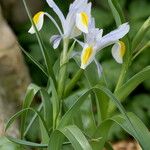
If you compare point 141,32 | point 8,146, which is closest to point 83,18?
point 141,32

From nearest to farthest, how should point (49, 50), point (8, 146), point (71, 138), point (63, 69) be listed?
point (71, 138) < point (63, 69) < point (8, 146) < point (49, 50)

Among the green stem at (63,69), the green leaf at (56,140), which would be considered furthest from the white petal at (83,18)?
the green leaf at (56,140)

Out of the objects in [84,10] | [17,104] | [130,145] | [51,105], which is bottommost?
[130,145]

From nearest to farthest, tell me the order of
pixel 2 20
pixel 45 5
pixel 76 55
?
pixel 76 55, pixel 2 20, pixel 45 5

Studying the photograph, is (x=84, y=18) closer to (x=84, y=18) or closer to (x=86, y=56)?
(x=84, y=18)

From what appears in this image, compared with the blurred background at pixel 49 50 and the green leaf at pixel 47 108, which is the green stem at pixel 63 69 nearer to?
the green leaf at pixel 47 108

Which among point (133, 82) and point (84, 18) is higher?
point (84, 18)

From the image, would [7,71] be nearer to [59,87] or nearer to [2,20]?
[2,20]

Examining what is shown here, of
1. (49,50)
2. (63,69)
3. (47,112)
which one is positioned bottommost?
(49,50)

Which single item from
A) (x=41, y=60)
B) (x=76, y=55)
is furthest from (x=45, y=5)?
(x=76, y=55)
